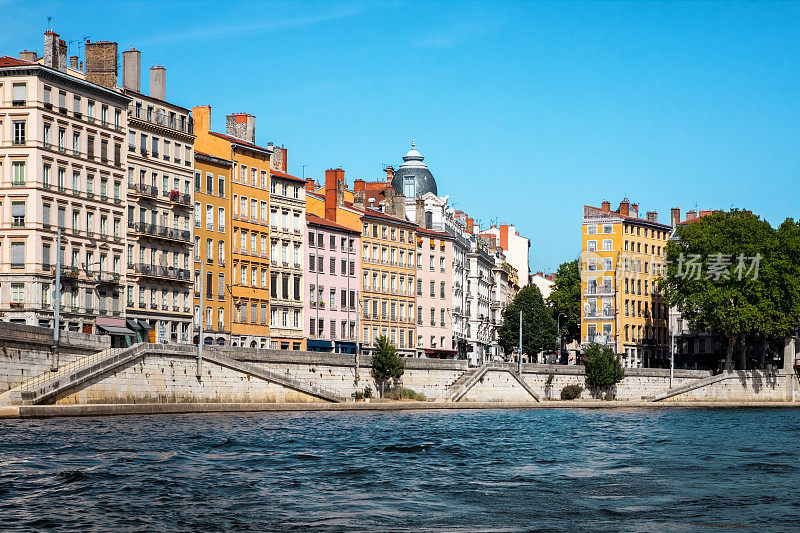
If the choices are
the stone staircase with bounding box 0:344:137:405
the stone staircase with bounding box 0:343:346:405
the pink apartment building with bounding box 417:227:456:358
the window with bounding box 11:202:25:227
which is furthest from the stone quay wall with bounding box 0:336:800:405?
the pink apartment building with bounding box 417:227:456:358

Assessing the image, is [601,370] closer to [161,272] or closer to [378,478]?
[161,272]

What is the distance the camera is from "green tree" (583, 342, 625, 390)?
104438 mm

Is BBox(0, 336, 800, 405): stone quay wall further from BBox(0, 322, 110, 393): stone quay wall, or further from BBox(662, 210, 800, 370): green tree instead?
BBox(662, 210, 800, 370): green tree

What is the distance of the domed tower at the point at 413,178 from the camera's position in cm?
13350

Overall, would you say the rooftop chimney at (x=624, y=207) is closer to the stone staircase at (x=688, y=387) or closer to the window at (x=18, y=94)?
the stone staircase at (x=688, y=387)

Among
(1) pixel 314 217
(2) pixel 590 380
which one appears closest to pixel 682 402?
(2) pixel 590 380

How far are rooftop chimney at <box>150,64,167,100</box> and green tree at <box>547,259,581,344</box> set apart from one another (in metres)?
72.7

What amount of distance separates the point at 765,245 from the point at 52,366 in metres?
73.2

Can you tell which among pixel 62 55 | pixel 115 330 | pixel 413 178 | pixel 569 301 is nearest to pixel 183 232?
pixel 115 330

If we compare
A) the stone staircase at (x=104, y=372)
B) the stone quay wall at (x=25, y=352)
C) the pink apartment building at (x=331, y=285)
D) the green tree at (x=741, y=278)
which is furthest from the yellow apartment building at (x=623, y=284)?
the stone quay wall at (x=25, y=352)

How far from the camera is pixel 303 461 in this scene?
40031mm

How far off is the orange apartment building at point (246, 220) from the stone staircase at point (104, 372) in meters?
16.7

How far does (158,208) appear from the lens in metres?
85.9

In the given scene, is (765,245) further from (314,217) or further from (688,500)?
(688,500)
